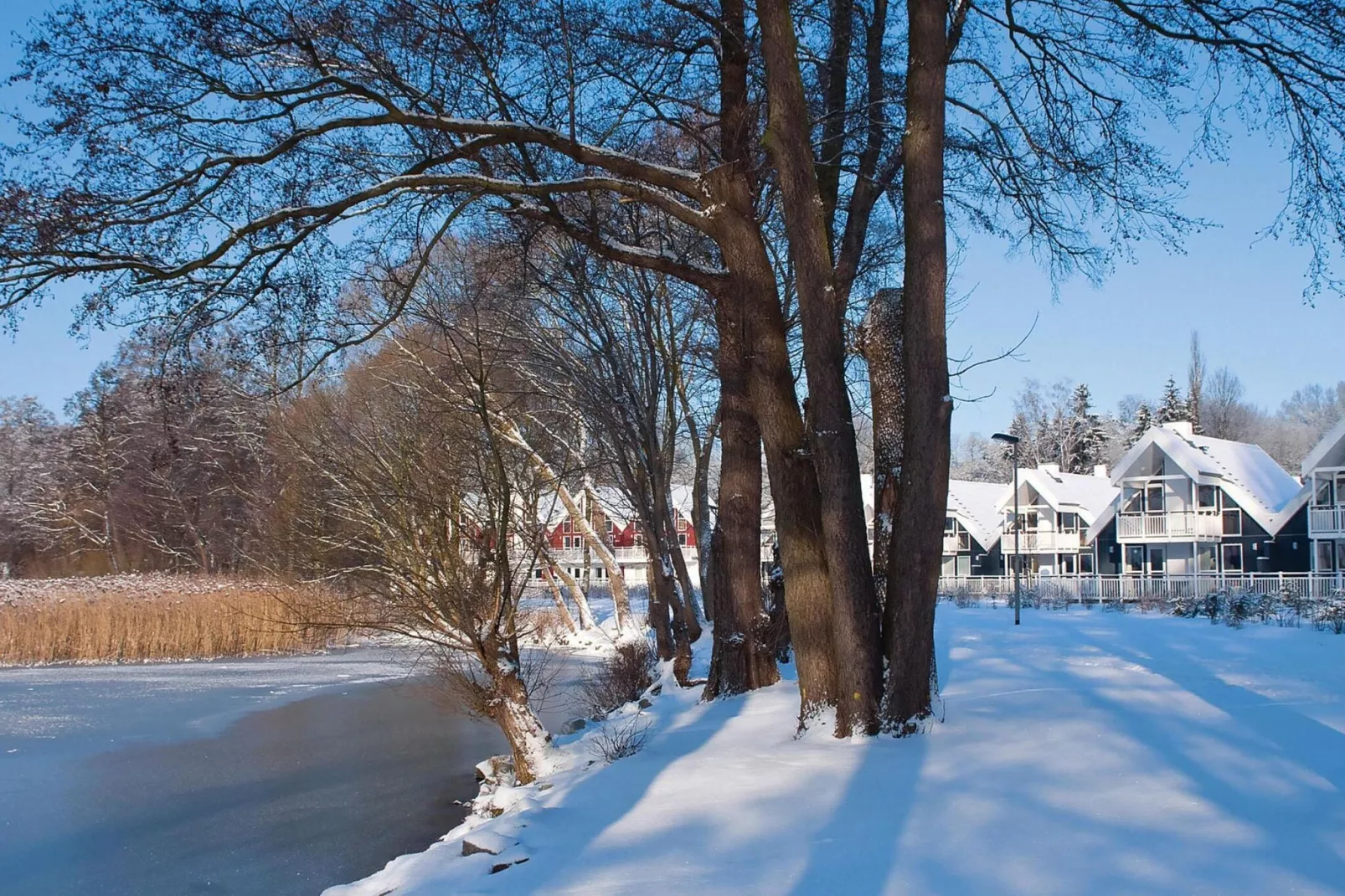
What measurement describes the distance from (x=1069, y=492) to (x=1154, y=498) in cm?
748

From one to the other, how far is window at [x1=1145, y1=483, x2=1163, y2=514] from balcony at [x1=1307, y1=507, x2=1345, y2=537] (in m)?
6.85

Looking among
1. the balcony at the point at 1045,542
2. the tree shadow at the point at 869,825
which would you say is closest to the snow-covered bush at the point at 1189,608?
the tree shadow at the point at 869,825

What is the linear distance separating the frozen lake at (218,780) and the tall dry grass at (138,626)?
5.05 feet

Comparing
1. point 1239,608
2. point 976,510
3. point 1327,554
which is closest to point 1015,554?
point 1239,608

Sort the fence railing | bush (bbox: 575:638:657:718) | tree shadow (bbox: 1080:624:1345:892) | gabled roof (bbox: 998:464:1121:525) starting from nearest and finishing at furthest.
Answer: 1. tree shadow (bbox: 1080:624:1345:892)
2. bush (bbox: 575:638:657:718)
3. the fence railing
4. gabled roof (bbox: 998:464:1121:525)

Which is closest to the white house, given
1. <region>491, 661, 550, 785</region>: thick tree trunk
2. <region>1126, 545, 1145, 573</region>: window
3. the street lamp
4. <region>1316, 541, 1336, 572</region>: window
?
<region>1126, 545, 1145, 573</region>: window

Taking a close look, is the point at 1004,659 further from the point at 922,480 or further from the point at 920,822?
the point at 920,822

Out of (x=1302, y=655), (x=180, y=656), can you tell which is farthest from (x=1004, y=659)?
(x=180, y=656)

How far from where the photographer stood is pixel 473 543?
9.91 m

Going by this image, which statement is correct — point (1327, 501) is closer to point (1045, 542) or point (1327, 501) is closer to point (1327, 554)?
point (1327, 554)

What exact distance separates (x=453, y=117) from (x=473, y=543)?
4.07 metres

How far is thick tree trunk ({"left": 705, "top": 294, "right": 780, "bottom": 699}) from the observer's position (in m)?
9.30

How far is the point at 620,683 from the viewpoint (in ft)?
47.1

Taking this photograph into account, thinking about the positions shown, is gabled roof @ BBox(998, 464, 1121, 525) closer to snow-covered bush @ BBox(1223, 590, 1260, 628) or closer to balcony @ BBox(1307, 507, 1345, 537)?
balcony @ BBox(1307, 507, 1345, 537)
